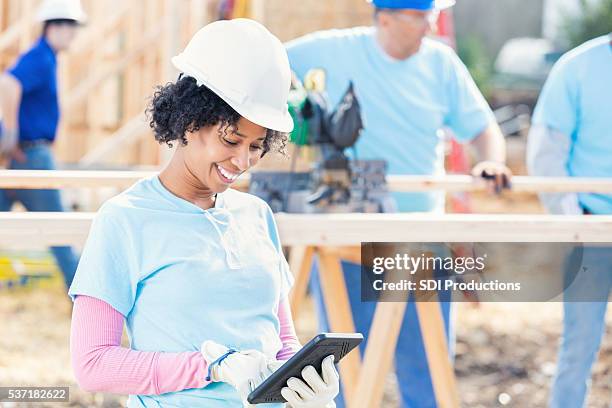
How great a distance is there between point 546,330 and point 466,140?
8.17 feet

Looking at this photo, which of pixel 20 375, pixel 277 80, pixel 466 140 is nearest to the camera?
pixel 277 80

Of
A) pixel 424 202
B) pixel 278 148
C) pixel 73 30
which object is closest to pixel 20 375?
pixel 73 30

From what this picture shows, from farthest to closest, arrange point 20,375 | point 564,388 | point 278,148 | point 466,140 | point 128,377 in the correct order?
point 20,375
point 466,140
point 564,388
point 278,148
point 128,377

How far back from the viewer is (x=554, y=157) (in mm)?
3967

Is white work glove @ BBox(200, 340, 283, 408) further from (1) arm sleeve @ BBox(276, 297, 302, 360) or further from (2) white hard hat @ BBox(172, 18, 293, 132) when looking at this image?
(2) white hard hat @ BBox(172, 18, 293, 132)

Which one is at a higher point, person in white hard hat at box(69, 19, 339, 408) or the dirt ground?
person in white hard hat at box(69, 19, 339, 408)

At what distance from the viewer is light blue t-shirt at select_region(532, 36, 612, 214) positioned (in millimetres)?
3875

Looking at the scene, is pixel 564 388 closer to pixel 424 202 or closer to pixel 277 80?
pixel 424 202

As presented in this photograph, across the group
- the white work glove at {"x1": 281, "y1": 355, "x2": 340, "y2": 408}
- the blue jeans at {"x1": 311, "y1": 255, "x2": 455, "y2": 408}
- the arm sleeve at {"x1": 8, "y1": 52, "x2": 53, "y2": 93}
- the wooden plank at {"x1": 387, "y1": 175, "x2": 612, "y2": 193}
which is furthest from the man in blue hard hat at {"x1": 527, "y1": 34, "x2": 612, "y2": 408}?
the arm sleeve at {"x1": 8, "y1": 52, "x2": 53, "y2": 93}

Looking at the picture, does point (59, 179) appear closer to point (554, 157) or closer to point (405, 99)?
point (405, 99)

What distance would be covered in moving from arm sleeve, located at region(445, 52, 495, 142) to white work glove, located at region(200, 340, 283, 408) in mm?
2384

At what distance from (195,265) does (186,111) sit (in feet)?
0.92

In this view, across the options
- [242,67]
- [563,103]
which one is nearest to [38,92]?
[563,103]

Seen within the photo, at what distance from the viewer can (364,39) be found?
3982mm
